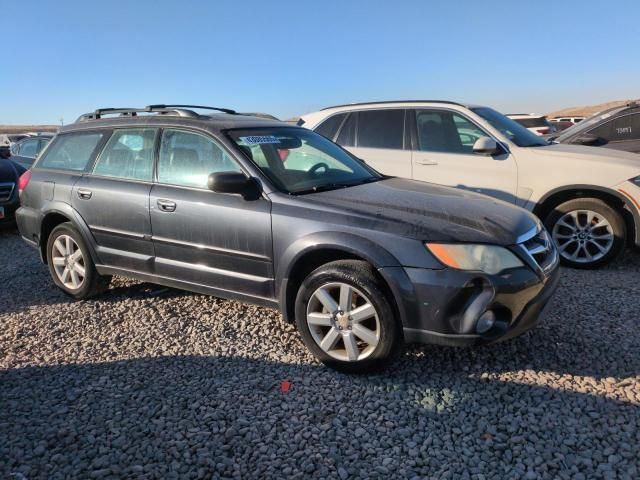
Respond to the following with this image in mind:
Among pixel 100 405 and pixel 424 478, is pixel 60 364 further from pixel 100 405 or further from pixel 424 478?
pixel 424 478

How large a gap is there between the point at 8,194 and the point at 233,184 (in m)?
6.44

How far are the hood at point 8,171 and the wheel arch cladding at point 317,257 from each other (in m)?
6.83

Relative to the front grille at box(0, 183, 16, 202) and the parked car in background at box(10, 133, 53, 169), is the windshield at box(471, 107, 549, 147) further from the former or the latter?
the parked car in background at box(10, 133, 53, 169)

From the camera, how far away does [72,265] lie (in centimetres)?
473

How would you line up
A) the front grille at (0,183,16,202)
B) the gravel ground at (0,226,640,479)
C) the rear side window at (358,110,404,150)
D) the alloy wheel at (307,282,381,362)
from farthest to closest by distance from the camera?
the front grille at (0,183,16,202) < the rear side window at (358,110,404,150) < the alloy wheel at (307,282,381,362) < the gravel ground at (0,226,640,479)

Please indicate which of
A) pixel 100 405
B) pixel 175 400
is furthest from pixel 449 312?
pixel 100 405

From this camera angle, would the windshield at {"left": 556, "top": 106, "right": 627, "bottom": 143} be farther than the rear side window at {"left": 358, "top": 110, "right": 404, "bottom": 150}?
Yes

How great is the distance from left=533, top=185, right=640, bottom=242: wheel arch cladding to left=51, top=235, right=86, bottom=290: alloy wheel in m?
4.68

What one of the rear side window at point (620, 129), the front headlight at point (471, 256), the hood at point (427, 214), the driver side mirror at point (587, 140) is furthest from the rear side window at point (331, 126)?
the front headlight at point (471, 256)

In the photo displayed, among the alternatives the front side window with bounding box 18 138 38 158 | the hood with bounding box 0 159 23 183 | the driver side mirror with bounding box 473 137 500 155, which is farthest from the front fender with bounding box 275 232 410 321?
the front side window with bounding box 18 138 38 158

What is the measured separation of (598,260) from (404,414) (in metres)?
3.59

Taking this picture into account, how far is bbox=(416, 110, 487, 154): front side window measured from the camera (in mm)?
5965

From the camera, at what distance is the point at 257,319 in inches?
165

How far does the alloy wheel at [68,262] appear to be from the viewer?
15.4ft
